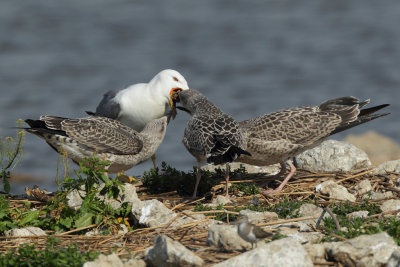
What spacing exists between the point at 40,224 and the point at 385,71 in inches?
557

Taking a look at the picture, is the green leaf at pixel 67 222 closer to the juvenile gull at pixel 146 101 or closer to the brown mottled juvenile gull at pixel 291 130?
the brown mottled juvenile gull at pixel 291 130

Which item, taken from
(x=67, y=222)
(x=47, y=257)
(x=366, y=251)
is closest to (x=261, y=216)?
(x=366, y=251)

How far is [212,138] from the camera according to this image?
7.29m

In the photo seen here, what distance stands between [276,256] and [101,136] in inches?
151

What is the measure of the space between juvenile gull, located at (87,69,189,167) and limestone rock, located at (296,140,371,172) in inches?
75.5

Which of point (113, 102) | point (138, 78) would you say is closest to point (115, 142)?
point (113, 102)

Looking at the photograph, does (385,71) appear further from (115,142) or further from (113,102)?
(115,142)

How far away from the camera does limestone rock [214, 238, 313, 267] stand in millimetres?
4730

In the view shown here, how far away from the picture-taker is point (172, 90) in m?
9.33

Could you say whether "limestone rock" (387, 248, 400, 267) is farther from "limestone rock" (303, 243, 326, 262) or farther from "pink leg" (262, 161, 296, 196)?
"pink leg" (262, 161, 296, 196)

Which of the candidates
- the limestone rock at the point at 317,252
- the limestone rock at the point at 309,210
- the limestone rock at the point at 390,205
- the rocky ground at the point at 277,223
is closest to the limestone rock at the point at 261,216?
the rocky ground at the point at 277,223

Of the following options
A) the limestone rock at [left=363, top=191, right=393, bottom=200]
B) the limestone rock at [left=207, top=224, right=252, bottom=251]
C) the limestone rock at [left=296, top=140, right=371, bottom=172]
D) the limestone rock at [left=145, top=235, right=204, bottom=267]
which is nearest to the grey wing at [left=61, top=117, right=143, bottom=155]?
the limestone rock at [left=296, top=140, right=371, bottom=172]

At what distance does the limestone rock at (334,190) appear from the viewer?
717cm

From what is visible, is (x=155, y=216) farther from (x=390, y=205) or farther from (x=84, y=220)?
(x=390, y=205)
